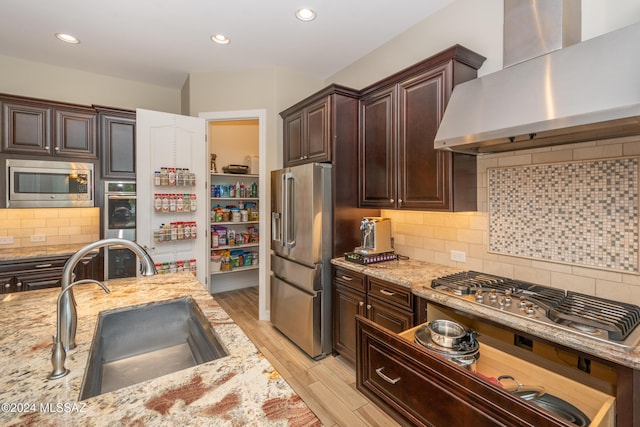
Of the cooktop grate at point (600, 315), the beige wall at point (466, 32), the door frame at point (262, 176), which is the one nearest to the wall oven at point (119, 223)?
the door frame at point (262, 176)

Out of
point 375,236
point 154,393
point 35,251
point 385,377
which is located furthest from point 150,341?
point 35,251

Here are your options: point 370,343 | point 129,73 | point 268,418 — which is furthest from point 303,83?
point 268,418

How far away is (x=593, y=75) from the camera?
1.27m

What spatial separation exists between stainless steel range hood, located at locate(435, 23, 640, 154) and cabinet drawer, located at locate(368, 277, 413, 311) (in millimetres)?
983

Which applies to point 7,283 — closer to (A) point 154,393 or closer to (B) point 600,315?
(A) point 154,393

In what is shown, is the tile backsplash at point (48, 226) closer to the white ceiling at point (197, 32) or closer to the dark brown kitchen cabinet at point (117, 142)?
the dark brown kitchen cabinet at point (117, 142)

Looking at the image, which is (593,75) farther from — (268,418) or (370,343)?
(268,418)

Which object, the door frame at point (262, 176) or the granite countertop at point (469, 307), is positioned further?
the door frame at point (262, 176)

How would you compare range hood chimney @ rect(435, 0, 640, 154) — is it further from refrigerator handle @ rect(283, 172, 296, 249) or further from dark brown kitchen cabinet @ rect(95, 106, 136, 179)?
dark brown kitchen cabinet @ rect(95, 106, 136, 179)

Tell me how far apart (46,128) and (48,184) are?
22.2 inches

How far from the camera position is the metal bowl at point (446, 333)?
1355 mm

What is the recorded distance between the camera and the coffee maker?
8.27ft

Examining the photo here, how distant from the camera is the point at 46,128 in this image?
9.61 ft

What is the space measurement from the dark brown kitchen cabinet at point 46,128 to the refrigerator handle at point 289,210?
6.88 ft
